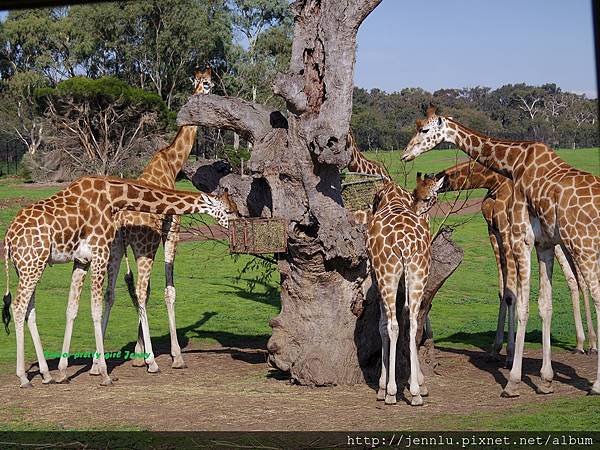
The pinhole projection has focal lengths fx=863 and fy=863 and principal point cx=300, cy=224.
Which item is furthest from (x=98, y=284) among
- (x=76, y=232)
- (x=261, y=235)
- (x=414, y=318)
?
(x=414, y=318)

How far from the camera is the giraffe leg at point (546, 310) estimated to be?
859cm

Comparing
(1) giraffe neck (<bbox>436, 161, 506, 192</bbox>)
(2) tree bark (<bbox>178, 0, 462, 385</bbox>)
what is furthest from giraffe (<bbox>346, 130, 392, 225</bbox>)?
(2) tree bark (<bbox>178, 0, 462, 385</bbox>)

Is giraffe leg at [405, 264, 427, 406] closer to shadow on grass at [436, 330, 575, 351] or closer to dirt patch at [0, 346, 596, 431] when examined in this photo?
dirt patch at [0, 346, 596, 431]

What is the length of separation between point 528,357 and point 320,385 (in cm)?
297

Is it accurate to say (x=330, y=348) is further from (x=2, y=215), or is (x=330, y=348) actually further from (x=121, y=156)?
(x=121, y=156)

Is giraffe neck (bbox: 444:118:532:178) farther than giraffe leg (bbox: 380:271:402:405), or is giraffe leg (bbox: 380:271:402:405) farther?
giraffe neck (bbox: 444:118:532:178)

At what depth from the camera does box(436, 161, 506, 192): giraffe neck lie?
10609 mm

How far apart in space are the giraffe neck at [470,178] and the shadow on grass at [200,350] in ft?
10.9

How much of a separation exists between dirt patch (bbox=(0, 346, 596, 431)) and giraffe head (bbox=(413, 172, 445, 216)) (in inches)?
74.7

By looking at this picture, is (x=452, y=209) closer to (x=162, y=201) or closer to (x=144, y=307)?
(x=162, y=201)

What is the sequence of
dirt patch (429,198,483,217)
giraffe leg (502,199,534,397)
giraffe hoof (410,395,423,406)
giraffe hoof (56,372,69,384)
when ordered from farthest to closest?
dirt patch (429,198,483,217)
giraffe hoof (56,372,69,384)
giraffe leg (502,199,534,397)
giraffe hoof (410,395,423,406)

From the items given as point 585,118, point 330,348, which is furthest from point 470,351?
point 585,118

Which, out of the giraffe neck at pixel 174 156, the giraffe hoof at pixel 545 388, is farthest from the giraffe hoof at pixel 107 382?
the giraffe hoof at pixel 545 388

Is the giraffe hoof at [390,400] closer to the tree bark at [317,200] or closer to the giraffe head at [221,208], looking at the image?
the tree bark at [317,200]
